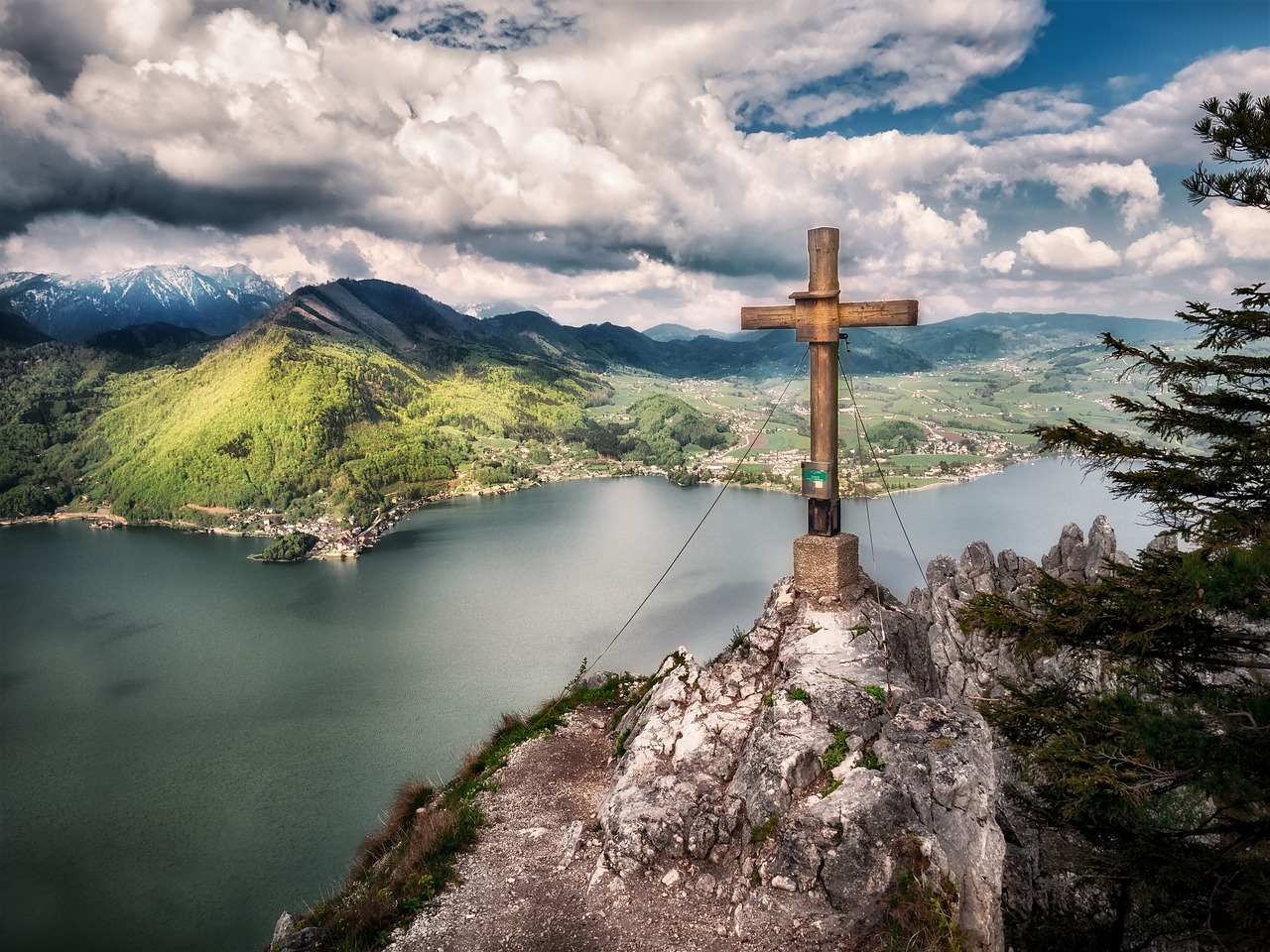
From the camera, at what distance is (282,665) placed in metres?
45.8

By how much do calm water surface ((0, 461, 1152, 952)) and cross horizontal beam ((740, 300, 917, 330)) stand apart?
562 centimetres

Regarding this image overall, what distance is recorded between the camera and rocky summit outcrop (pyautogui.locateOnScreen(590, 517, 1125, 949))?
7180 mm

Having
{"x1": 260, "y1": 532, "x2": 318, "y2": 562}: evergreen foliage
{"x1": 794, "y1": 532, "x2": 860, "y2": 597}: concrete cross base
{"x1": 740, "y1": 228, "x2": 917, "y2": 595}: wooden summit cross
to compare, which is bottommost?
{"x1": 260, "y1": 532, "x2": 318, "y2": 562}: evergreen foliage

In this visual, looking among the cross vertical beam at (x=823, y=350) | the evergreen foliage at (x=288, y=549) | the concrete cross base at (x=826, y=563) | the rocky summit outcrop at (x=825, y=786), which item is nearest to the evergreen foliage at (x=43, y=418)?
the evergreen foliage at (x=288, y=549)

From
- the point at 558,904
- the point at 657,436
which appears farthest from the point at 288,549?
the point at 657,436

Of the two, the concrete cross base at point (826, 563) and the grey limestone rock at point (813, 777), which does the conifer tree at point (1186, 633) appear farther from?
the concrete cross base at point (826, 563)

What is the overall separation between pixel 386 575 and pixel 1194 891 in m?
69.6

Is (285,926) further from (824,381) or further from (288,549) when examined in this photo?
(288,549)

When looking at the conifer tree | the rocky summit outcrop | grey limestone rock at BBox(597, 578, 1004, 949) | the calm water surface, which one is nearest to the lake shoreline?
the calm water surface

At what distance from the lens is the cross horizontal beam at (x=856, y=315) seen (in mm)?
9789

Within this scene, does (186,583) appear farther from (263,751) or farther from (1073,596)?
(1073,596)

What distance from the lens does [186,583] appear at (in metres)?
68.7

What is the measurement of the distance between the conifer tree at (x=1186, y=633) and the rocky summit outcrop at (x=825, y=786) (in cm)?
99

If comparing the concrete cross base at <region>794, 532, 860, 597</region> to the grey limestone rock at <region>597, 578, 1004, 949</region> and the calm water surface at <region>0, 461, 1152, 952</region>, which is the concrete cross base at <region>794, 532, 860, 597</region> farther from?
the calm water surface at <region>0, 461, 1152, 952</region>
